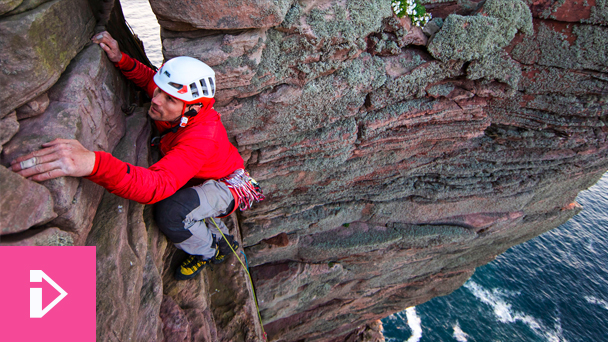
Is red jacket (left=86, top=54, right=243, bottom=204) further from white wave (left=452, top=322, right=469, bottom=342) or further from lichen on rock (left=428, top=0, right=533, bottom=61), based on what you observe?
white wave (left=452, top=322, right=469, bottom=342)

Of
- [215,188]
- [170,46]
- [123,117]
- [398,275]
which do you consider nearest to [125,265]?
[215,188]

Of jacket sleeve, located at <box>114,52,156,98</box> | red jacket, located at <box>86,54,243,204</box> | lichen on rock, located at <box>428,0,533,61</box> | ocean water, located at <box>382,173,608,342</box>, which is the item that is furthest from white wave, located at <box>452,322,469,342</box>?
jacket sleeve, located at <box>114,52,156,98</box>

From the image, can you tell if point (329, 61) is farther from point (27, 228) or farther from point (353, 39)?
point (27, 228)

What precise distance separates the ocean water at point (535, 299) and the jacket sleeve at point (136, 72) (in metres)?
17.7

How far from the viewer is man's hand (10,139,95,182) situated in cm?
249

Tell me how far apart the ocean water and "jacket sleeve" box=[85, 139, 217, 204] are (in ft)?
56.9

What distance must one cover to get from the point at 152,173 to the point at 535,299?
21.1m

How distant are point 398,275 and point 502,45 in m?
8.16

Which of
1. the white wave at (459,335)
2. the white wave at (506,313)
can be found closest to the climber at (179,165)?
the white wave at (459,335)

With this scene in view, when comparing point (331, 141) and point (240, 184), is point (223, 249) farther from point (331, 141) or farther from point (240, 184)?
point (331, 141)

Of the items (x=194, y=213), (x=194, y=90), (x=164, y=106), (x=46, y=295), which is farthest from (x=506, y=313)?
(x=46, y=295)

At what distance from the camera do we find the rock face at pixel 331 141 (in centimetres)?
302

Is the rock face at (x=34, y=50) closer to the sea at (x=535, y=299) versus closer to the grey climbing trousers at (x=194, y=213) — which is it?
the grey climbing trousers at (x=194, y=213)

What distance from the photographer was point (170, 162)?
10.5ft
